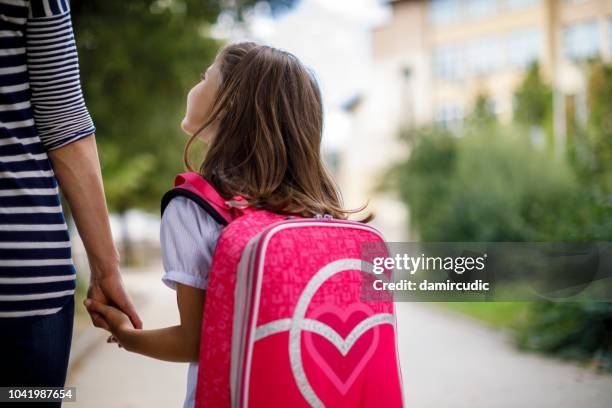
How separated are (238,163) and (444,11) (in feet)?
153

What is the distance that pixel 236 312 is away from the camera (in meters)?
1.58

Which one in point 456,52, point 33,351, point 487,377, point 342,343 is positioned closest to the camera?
point 33,351

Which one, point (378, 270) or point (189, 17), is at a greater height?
point (189, 17)

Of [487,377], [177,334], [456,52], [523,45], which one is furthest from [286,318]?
[456,52]

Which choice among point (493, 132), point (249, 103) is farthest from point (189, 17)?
point (493, 132)

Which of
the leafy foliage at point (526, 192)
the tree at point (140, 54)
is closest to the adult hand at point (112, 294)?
the leafy foliage at point (526, 192)

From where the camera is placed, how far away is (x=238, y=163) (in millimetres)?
1827

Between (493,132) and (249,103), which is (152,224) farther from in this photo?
(249,103)

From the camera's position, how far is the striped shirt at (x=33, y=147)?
1.50 metres

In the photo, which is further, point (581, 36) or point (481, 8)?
point (481, 8)

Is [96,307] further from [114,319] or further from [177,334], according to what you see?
[177,334]

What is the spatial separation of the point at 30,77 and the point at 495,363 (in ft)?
24.2

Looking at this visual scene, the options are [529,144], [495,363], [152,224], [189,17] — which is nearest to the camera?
[495,363]

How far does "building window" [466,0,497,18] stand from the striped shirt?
44.6m
